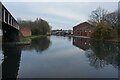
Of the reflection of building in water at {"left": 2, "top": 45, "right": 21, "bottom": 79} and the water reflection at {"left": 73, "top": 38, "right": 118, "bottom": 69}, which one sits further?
the water reflection at {"left": 73, "top": 38, "right": 118, "bottom": 69}

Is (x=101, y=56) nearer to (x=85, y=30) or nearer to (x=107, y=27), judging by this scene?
(x=107, y=27)

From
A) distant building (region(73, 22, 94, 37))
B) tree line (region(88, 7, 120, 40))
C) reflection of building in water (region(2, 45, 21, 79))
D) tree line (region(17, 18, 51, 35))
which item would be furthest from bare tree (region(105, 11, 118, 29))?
tree line (region(17, 18, 51, 35))

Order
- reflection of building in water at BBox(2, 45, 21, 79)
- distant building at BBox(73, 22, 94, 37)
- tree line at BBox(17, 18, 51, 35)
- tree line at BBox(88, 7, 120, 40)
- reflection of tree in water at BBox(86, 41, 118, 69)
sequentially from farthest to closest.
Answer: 1. tree line at BBox(17, 18, 51, 35)
2. distant building at BBox(73, 22, 94, 37)
3. tree line at BBox(88, 7, 120, 40)
4. reflection of tree in water at BBox(86, 41, 118, 69)
5. reflection of building in water at BBox(2, 45, 21, 79)

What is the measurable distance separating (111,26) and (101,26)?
8.29ft

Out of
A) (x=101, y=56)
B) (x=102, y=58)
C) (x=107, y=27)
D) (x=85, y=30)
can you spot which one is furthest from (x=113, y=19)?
(x=102, y=58)

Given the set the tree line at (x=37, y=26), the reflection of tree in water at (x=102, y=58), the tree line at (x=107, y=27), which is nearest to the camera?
the reflection of tree in water at (x=102, y=58)

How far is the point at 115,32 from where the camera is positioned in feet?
161

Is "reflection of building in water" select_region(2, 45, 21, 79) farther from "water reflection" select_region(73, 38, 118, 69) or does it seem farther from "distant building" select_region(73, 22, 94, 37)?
"distant building" select_region(73, 22, 94, 37)

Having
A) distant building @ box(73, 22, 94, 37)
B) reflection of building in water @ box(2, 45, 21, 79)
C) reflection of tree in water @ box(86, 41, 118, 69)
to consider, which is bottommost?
reflection of building in water @ box(2, 45, 21, 79)

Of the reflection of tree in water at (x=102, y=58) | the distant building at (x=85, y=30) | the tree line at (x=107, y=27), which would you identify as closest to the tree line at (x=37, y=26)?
the distant building at (x=85, y=30)

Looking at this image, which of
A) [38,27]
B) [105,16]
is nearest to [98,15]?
[105,16]

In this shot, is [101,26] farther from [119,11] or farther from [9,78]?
[9,78]

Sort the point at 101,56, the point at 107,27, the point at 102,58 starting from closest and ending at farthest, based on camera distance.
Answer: the point at 102,58 < the point at 101,56 < the point at 107,27

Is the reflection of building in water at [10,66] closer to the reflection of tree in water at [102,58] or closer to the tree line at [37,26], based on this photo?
the reflection of tree in water at [102,58]
